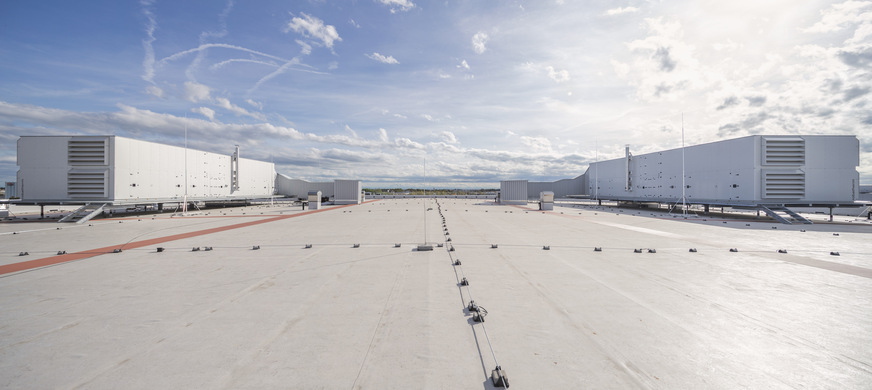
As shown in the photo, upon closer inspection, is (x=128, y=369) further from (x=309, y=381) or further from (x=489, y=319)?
(x=489, y=319)

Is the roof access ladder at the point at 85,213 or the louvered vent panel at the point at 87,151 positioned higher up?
the louvered vent panel at the point at 87,151

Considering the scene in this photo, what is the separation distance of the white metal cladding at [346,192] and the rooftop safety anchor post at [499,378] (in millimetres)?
40850

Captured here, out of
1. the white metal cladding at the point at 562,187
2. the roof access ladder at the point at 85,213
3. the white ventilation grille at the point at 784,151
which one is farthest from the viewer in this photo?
the white metal cladding at the point at 562,187

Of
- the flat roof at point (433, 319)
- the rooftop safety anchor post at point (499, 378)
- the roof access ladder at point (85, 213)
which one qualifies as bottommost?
the flat roof at point (433, 319)

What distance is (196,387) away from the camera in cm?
346

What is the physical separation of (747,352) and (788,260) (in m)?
8.86

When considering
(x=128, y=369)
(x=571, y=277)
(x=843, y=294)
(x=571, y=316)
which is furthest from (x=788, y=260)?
(x=128, y=369)

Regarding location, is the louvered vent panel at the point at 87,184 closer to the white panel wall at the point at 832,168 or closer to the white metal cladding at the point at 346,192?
the white metal cladding at the point at 346,192

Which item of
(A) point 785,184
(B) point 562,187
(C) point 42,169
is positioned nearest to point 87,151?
(C) point 42,169

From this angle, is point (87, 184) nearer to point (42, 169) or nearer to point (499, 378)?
point (42, 169)

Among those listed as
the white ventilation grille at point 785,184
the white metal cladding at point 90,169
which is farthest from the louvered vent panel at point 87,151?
the white ventilation grille at point 785,184

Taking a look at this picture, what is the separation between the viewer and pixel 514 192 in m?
43.8

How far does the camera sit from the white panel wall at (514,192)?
43.2 metres

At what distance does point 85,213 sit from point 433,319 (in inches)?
1192
